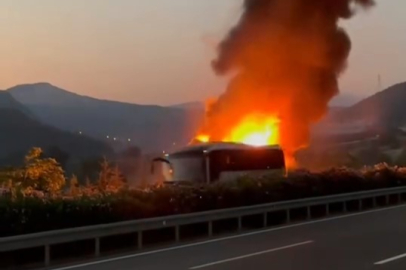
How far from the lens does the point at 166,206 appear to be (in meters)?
21.4

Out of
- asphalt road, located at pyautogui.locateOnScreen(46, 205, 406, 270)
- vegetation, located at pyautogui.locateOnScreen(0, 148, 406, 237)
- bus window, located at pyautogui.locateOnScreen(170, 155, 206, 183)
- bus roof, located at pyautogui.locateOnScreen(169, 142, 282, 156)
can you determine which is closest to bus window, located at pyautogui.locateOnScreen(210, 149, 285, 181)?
bus roof, located at pyautogui.locateOnScreen(169, 142, 282, 156)

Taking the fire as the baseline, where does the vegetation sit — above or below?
below

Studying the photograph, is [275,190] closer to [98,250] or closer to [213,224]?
[213,224]

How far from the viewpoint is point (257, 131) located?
4275cm

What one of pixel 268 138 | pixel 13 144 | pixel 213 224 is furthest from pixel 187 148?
pixel 13 144

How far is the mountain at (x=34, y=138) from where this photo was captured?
113 meters

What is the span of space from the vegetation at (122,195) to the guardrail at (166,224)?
98 centimetres

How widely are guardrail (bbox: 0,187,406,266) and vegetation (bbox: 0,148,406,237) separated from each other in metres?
0.98

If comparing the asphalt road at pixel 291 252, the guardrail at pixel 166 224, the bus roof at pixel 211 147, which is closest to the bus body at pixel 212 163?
the bus roof at pixel 211 147

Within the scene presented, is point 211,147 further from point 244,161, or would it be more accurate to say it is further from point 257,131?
point 257,131

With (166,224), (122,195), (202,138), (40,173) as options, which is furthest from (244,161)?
(166,224)

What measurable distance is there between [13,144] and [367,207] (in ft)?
288

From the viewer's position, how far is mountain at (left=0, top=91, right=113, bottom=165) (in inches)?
4454

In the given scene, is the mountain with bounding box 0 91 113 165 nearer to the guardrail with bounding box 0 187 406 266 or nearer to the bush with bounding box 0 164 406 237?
the bush with bounding box 0 164 406 237
